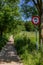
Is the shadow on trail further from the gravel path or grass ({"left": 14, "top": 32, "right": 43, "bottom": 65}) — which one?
grass ({"left": 14, "top": 32, "right": 43, "bottom": 65})

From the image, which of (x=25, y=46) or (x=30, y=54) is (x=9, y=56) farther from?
(x=30, y=54)

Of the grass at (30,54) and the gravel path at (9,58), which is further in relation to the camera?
the gravel path at (9,58)

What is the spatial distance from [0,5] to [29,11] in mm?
13269

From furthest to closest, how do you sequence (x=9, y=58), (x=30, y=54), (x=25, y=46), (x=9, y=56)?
(x=25, y=46)
(x=9, y=56)
(x=9, y=58)
(x=30, y=54)

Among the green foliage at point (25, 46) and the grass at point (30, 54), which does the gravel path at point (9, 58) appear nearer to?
the grass at point (30, 54)

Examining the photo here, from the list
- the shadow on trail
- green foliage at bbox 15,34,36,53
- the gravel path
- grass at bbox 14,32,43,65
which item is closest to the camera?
grass at bbox 14,32,43,65

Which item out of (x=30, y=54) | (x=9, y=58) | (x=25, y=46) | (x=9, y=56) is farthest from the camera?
(x=25, y=46)

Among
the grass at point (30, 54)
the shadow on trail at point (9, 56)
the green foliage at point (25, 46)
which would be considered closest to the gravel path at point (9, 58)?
the shadow on trail at point (9, 56)

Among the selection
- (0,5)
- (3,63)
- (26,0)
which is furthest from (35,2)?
(0,5)

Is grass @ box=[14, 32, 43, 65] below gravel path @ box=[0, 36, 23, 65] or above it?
above

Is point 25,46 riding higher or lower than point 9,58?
higher

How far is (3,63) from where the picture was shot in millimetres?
11945

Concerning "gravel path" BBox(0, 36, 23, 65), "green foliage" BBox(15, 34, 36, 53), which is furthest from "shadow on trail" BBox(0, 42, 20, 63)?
"green foliage" BBox(15, 34, 36, 53)

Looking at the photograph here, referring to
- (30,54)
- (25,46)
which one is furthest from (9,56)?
(30,54)
